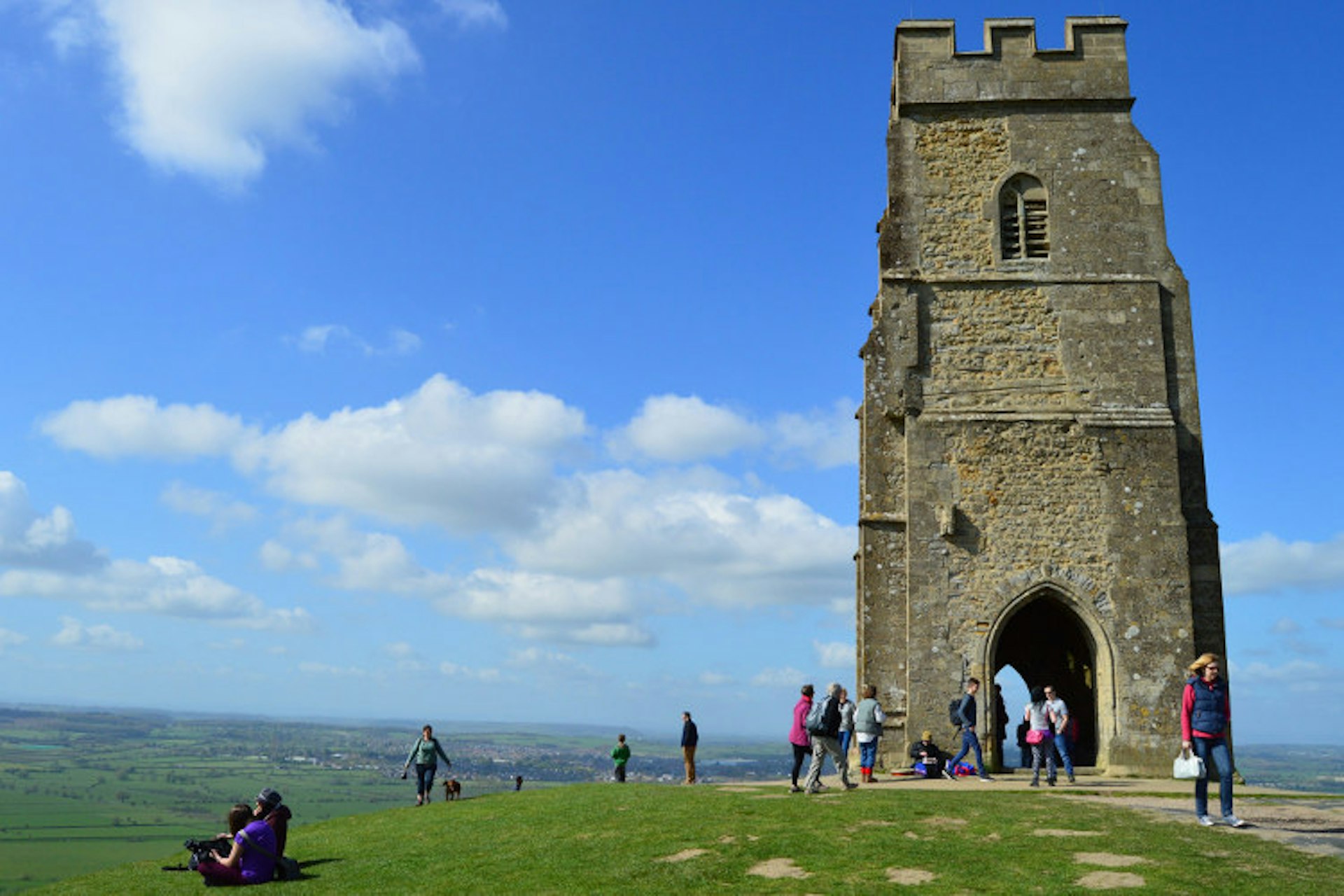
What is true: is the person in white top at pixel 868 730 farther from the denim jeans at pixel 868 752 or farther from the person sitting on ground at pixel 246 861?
the person sitting on ground at pixel 246 861

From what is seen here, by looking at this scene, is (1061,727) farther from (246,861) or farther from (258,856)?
(246,861)

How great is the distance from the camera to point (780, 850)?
1056cm

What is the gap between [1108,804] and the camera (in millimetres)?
13461

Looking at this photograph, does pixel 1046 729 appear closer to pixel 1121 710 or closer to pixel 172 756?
pixel 1121 710

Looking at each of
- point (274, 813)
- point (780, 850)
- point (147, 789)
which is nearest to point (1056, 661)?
point (780, 850)

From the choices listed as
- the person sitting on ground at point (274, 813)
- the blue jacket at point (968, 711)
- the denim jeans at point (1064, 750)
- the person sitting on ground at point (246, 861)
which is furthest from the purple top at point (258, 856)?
the denim jeans at point (1064, 750)

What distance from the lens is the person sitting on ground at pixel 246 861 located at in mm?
11227

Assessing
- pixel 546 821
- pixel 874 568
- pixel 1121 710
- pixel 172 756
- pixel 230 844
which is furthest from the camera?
pixel 172 756

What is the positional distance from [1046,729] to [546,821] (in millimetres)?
8539

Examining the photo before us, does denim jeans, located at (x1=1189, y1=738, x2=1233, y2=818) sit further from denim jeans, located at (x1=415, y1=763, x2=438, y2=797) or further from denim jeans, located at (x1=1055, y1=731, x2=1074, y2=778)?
denim jeans, located at (x1=415, y1=763, x2=438, y2=797)

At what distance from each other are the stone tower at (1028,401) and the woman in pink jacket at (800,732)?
170 inches

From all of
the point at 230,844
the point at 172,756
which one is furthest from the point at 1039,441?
the point at 172,756

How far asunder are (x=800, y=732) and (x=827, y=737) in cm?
69

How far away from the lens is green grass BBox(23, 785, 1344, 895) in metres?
9.09
